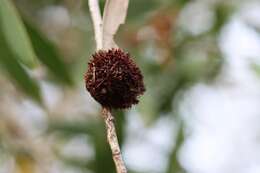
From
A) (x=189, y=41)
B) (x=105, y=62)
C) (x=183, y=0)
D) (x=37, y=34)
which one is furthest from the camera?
(x=189, y=41)

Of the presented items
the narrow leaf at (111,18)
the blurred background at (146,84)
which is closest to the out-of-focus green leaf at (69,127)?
the blurred background at (146,84)

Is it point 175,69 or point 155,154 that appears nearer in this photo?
point 175,69

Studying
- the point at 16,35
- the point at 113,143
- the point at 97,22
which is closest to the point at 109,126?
the point at 113,143

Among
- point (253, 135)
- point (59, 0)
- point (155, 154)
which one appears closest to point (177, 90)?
point (155, 154)

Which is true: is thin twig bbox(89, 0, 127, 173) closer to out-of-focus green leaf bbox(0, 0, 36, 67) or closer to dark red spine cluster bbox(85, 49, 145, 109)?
dark red spine cluster bbox(85, 49, 145, 109)

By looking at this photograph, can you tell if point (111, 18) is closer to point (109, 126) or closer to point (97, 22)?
point (97, 22)

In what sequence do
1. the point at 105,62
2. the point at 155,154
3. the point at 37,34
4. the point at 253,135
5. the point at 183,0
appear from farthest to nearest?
the point at 253,135 < the point at 155,154 < the point at 183,0 < the point at 37,34 < the point at 105,62

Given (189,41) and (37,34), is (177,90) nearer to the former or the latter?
(189,41)

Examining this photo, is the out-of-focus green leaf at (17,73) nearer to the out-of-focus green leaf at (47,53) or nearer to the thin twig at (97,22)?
the out-of-focus green leaf at (47,53)
